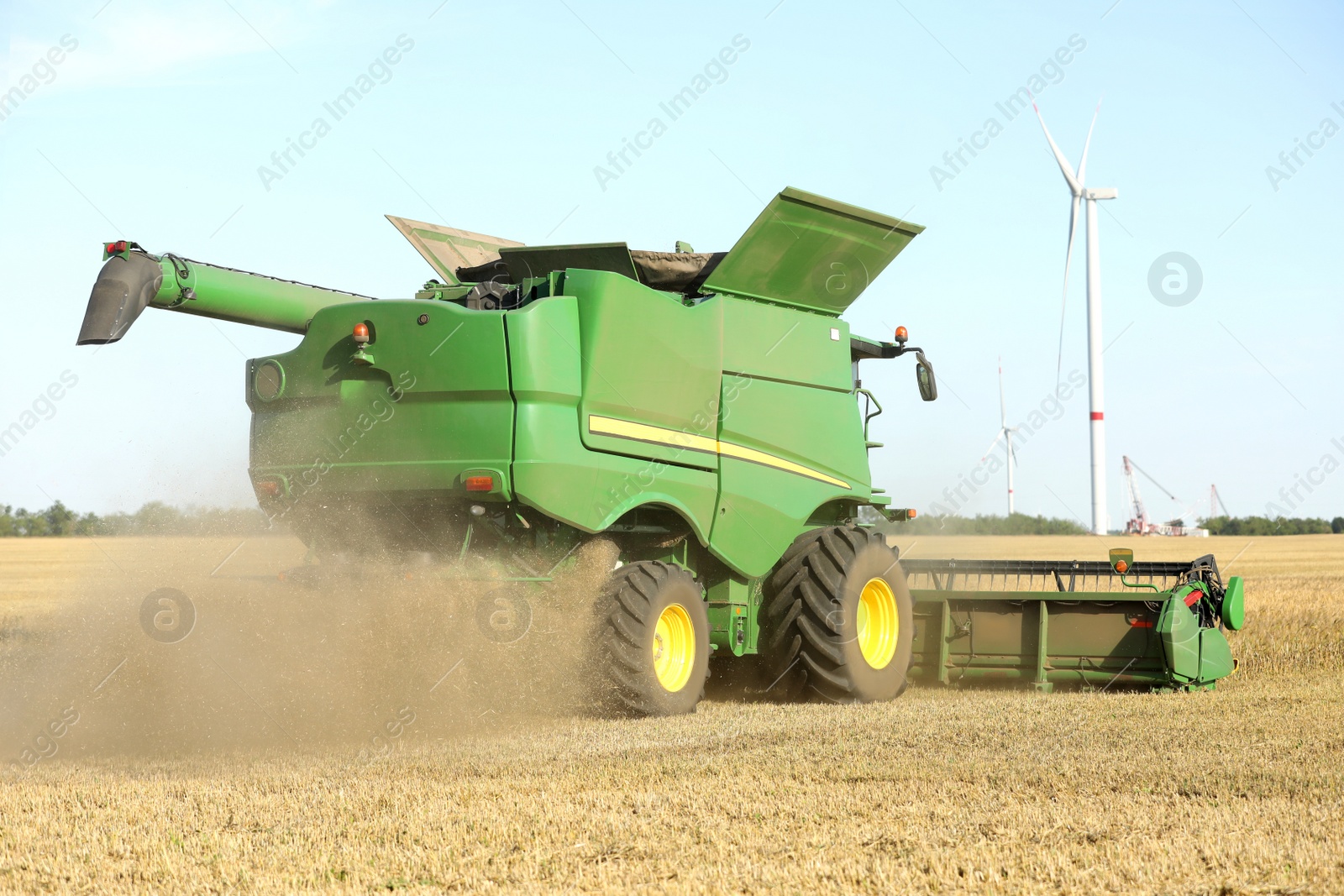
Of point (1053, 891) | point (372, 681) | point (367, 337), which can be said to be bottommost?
point (1053, 891)

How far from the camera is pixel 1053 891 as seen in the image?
14.8 feet

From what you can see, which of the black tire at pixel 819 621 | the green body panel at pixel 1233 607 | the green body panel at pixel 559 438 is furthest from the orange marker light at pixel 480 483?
the green body panel at pixel 1233 607

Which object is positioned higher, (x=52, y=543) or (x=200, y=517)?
(x=52, y=543)

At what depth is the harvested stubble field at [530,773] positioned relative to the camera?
15.9ft

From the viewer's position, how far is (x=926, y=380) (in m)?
12.1

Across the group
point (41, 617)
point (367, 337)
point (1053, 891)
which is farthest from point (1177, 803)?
point (41, 617)

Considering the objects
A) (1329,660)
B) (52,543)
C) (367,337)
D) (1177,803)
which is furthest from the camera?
(52,543)

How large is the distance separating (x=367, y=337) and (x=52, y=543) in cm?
4188

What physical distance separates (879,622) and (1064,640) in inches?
63.2

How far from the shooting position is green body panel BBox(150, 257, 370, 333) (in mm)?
7969

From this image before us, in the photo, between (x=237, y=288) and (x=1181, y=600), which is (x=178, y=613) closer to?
(x=237, y=288)

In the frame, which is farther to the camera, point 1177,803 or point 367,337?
point 367,337

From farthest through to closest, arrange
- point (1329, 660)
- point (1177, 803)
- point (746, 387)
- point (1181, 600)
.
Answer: point (1329, 660)
point (1181, 600)
point (746, 387)
point (1177, 803)

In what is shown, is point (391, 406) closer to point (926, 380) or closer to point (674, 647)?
point (674, 647)
